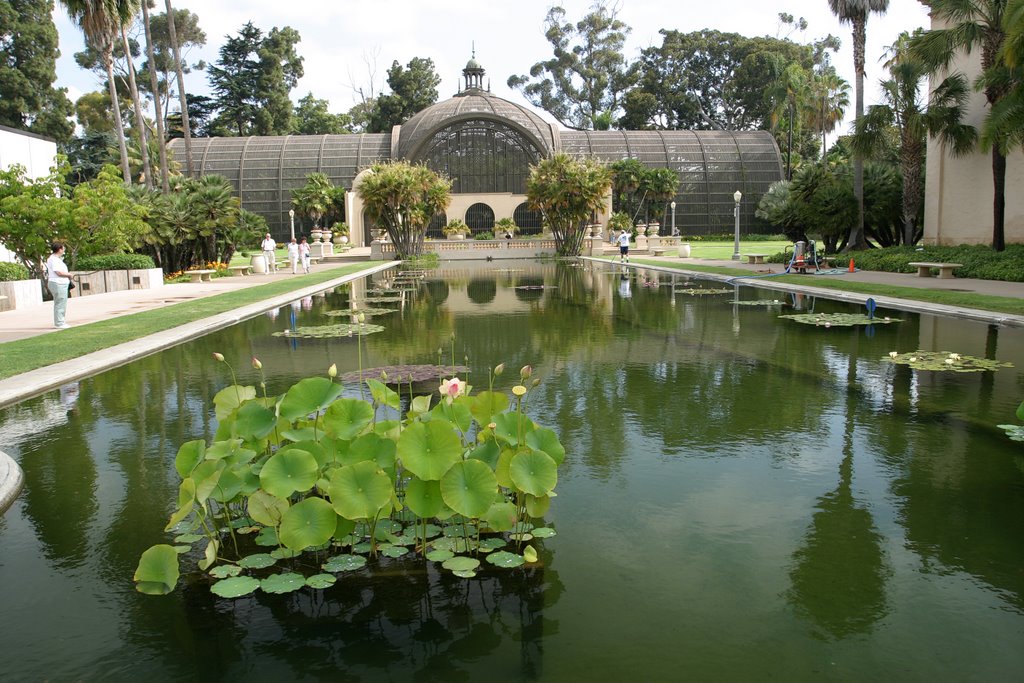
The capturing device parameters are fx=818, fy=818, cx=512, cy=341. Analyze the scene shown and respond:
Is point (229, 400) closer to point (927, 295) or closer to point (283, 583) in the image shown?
point (283, 583)

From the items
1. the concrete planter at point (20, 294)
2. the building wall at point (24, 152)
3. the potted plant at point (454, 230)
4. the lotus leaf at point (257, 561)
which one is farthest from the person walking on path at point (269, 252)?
the lotus leaf at point (257, 561)

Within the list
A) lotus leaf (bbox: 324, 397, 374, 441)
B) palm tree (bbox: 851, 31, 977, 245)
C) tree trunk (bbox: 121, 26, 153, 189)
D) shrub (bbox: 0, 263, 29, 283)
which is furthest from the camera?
tree trunk (bbox: 121, 26, 153, 189)

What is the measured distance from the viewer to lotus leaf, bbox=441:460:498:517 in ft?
13.6

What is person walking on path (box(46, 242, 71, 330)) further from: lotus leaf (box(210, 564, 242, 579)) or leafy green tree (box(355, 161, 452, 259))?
leafy green tree (box(355, 161, 452, 259))

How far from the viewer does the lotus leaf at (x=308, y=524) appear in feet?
13.2

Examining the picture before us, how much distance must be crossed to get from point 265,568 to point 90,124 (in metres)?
89.3

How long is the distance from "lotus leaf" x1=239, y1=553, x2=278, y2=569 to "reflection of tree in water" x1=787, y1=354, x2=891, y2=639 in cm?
262

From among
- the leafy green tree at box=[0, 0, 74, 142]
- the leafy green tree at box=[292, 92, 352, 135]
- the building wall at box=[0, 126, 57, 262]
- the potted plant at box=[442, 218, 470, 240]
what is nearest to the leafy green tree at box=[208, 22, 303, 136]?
the leafy green tree at box=[292, 92, 352, 135]

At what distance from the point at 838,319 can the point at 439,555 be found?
495 inches

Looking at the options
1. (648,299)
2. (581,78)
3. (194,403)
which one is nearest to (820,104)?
(581,78)

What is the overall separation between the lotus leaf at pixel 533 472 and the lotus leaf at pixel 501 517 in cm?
20

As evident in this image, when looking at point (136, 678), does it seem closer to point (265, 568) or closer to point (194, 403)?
point (265, 568)

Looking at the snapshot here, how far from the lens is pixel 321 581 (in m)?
4.05

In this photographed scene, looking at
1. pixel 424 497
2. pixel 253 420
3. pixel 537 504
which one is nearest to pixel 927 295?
pixel 537 504
